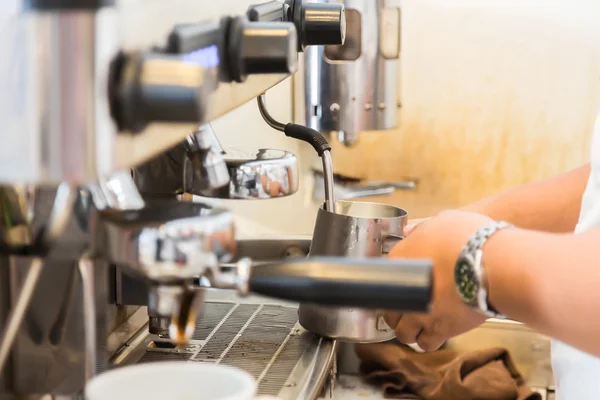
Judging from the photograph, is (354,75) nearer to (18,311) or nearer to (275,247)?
(275,247)

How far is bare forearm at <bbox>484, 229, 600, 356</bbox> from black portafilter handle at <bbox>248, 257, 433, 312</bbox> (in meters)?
0.15

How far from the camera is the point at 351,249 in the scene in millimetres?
820

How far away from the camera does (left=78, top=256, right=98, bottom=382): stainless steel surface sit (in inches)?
19.2

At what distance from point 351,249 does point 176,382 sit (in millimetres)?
387

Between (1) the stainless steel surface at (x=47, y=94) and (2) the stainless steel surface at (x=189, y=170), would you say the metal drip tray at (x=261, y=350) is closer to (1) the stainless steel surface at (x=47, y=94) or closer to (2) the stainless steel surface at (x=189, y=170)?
(2) the stainless steel surface at (x=189, y=170)

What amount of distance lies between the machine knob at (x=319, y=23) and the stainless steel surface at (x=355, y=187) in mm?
850

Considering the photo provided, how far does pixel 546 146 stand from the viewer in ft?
5.59

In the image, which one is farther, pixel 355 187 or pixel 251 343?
pixel 355 187

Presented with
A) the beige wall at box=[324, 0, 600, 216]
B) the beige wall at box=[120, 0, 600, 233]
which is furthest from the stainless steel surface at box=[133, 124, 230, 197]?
the beige wall at box=[324, 0, 600, 216]

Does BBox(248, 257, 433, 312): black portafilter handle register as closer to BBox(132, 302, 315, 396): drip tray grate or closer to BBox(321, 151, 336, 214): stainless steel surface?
BBox(132, 302, 315, 396): drip tray grate

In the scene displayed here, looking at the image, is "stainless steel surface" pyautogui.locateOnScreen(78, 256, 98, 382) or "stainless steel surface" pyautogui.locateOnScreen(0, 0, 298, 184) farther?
"stainless steel surface" pyautogui.locateOnScreen(78, 256, 98, 382)

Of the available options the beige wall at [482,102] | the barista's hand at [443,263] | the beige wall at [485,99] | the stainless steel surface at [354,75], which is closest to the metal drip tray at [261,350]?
the barista's hand at [443,263]

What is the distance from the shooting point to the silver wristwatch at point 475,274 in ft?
1.90

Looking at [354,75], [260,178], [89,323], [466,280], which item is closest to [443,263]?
[466,280]
